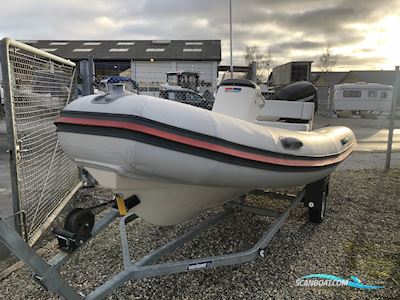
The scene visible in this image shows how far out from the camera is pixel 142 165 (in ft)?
6.54

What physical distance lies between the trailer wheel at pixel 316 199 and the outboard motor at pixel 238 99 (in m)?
0.95

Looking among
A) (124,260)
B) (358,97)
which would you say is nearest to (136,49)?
(358,97)

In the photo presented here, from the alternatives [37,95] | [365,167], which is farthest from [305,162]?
[365,167]

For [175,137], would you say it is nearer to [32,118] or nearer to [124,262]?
[124,262]

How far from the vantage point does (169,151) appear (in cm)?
199

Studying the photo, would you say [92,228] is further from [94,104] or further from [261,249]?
[261,249]

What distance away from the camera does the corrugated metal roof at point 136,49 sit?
26.1 metres

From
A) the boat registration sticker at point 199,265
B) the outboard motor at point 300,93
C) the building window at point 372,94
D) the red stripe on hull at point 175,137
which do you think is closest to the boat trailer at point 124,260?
the boat registration sticker at point 199,265

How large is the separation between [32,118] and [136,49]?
26.0 m

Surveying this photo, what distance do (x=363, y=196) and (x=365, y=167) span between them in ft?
7.42

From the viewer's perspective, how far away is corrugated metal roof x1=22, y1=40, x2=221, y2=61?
1026 inches

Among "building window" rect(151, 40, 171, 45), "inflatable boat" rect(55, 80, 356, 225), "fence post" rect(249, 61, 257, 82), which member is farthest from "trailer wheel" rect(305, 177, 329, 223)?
"building window" rect(151, 40, 171, 45)

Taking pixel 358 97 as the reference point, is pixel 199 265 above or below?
below

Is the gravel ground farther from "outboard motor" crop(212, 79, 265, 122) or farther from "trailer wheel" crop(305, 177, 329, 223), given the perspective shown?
"outboard motor" crop(212, 79, 265, 122)
